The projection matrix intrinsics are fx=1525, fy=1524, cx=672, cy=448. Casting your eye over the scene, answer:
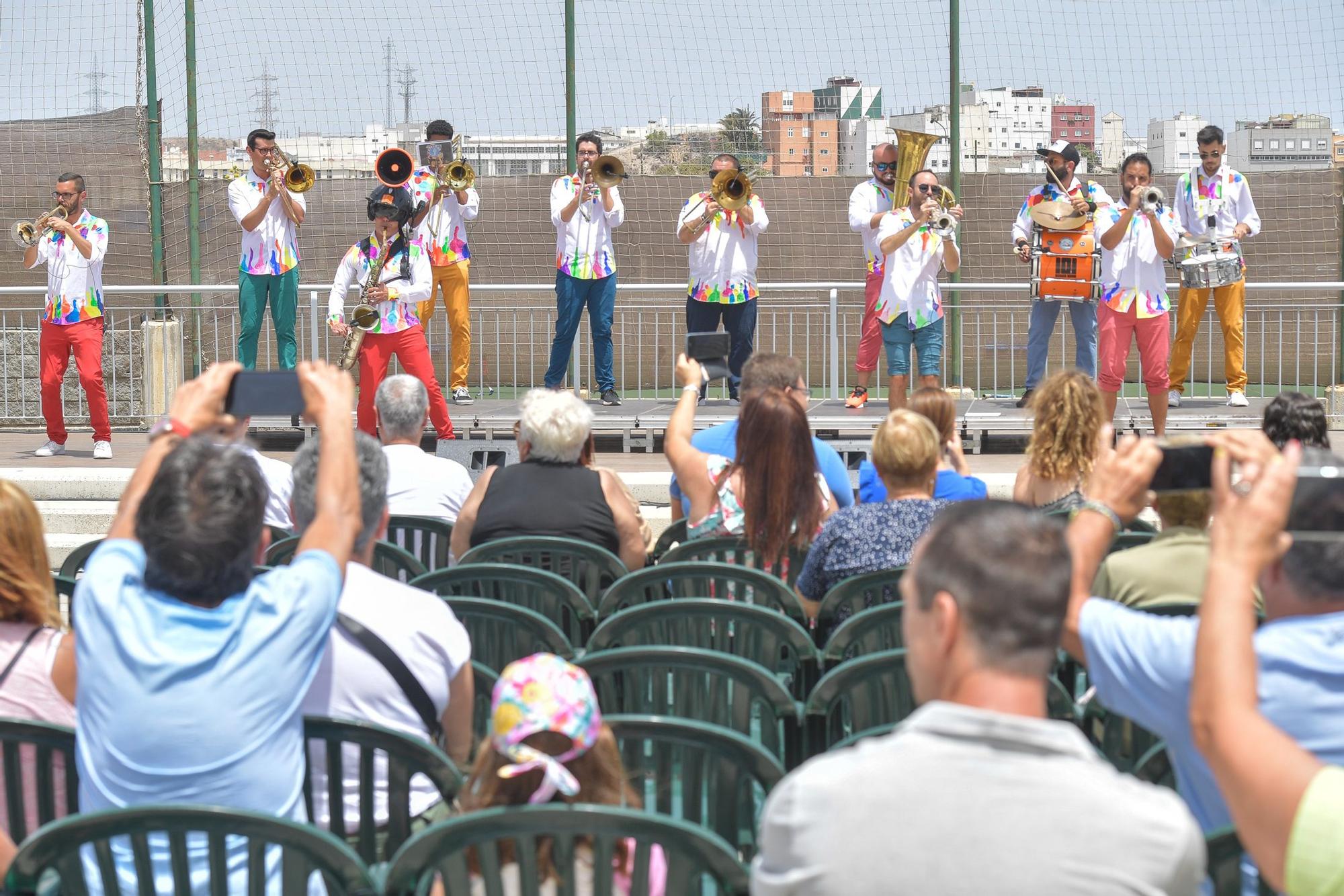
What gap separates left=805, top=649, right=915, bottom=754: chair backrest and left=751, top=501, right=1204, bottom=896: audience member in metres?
1.17

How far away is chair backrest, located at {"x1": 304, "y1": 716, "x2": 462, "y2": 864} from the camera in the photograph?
2.82 metres

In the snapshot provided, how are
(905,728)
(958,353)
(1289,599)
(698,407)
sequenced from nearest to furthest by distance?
(905,728)
(1289,599)
(698,407)
(958,353)

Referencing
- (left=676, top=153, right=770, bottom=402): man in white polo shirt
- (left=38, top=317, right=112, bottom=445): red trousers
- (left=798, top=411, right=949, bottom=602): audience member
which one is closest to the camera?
(left=798, top=411, right=949, bottom=602): audience member

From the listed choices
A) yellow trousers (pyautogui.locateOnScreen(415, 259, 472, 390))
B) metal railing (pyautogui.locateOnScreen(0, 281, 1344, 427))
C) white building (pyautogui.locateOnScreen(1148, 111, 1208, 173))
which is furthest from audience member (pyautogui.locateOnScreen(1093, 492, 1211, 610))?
white building (pyautogui.locateOnScreen(1148, 111, 1208, 173))

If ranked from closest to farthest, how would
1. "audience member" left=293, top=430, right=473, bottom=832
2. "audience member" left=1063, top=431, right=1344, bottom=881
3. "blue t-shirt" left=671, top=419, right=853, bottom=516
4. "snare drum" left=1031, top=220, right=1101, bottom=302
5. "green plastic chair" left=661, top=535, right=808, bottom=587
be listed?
1. "audience member" left=1063, top=431, right=1344, bottom=881
2. "audience member" left=293, top=430, right=473, bottom=832
3. "green plastic chair" left=661, top=535, right=808, bottom=587
4. "blue t-shirt" left=671, top=419, right=853, bottom=516
5. "snare drum" left=1031, top=220, right=1101, bottom=302

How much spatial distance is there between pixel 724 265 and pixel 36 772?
7.54 metres

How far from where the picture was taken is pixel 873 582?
13.5 ft

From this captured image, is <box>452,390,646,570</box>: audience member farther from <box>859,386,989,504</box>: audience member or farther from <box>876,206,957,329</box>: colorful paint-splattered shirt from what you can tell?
<box>876,206,957,329</box>: colorful paint-splattered shirt

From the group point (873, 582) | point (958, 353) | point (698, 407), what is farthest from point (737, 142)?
point (873, 582)

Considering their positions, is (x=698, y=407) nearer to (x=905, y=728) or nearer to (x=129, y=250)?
(x=129, y=250)

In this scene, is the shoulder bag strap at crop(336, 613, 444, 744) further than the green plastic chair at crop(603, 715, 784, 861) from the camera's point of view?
Yes

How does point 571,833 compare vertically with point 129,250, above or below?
below

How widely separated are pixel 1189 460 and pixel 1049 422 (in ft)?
8.92

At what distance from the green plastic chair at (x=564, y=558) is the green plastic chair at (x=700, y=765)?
1750 millimetres
